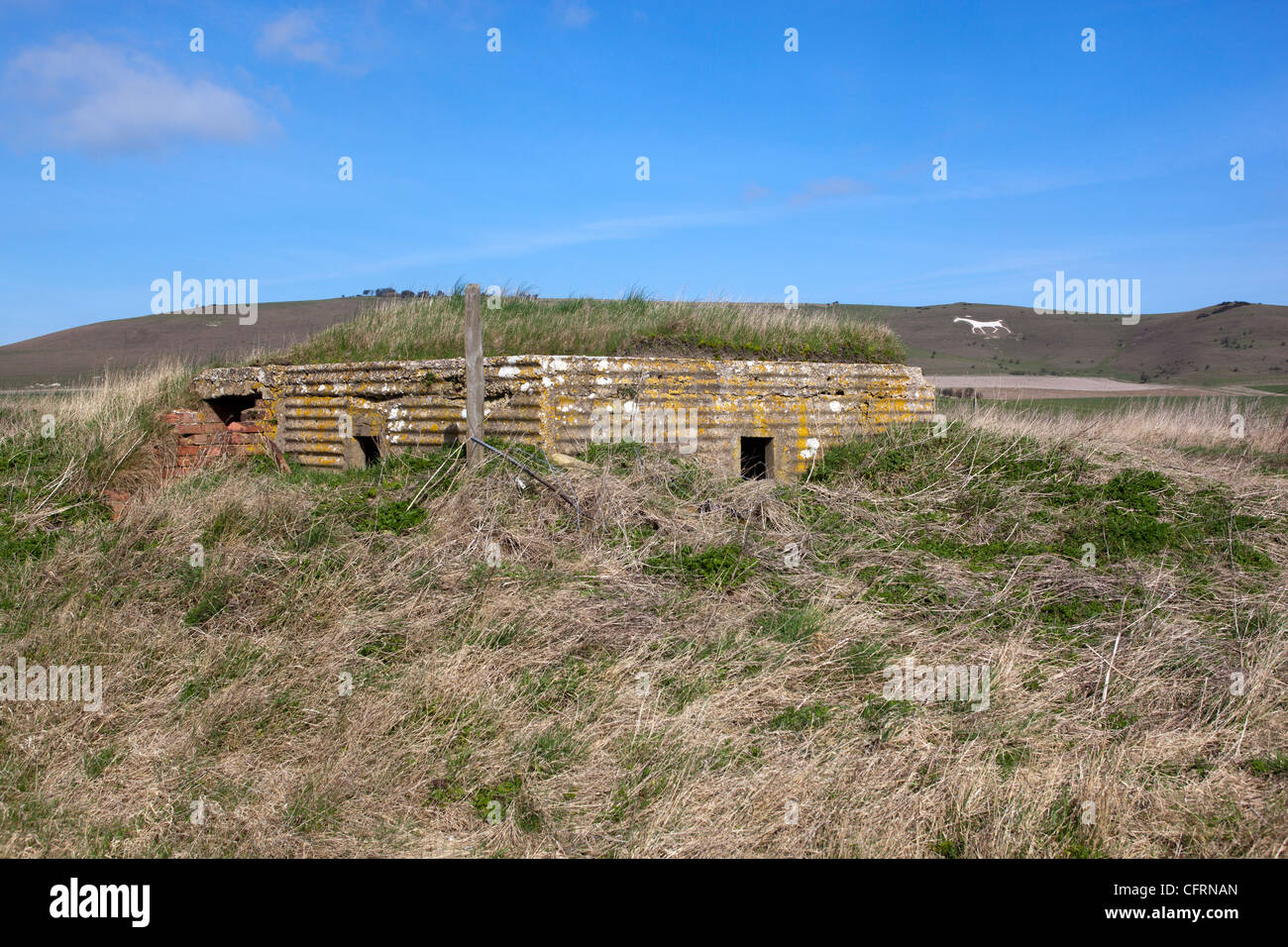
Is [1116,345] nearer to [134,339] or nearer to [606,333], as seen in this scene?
[606,333]

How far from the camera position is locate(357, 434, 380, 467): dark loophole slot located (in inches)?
355

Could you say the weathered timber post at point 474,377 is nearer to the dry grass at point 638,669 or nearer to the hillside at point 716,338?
the dry grass at point 638,669

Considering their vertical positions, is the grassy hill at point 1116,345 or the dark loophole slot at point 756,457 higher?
the grassy hill at point 1116,345

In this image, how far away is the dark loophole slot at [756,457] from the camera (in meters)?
8.84

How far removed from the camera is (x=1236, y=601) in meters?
5.79

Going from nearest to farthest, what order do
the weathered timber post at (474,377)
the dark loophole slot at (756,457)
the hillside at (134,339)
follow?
the weathered timber post at (474,377), the dark loophole slot at (756,457), the hillside at (134,339)

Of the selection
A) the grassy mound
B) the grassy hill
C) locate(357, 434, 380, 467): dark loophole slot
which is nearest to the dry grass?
locate(357, 434, 380, 467): dark loophole slot

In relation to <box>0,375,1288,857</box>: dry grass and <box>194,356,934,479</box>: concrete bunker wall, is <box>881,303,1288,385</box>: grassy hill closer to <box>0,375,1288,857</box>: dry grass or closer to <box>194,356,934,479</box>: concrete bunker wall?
<box>194,356,934,479</box>: concrete bunker wall

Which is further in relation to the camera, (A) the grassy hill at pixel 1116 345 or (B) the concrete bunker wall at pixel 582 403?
(A) the grassy hill at pixel 1116 345

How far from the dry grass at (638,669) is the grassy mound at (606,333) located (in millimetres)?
1867

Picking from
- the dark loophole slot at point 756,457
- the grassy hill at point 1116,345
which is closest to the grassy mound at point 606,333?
the dark loophole slot at point 756,457

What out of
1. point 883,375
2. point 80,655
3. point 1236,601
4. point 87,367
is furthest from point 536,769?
point 87,367

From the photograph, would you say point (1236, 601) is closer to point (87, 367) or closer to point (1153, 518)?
point (1153, 518)

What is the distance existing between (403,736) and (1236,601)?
18.9 feet
